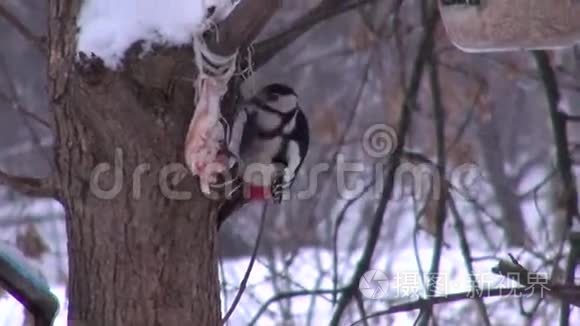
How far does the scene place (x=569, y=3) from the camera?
1404mm

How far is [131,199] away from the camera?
45.8 inches

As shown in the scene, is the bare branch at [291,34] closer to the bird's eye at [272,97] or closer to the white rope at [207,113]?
the bird's eye at [272,97]

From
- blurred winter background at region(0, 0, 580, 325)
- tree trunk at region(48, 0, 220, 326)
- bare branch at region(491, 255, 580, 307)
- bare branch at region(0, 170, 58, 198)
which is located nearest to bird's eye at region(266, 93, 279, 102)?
tree trunk at region(48, 0, 220, 326)

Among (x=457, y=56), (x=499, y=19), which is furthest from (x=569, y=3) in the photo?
(x=457, y=56)

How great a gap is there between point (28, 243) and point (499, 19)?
1450 mm

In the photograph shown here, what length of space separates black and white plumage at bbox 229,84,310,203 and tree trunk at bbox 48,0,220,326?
0.08 metres

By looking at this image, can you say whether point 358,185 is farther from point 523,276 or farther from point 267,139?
point 267,139

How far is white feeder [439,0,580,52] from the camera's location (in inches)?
54.8

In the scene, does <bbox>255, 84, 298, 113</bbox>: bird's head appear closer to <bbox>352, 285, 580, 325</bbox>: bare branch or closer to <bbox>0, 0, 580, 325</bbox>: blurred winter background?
<bbox>352, 285, 580, 325</bbox>: bare branch

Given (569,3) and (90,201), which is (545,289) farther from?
(90,201)

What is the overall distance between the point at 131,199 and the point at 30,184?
0.43 feet

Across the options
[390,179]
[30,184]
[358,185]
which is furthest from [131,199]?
[358,185]

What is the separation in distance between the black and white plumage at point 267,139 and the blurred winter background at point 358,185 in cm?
104

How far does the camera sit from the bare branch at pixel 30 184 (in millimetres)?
1196
